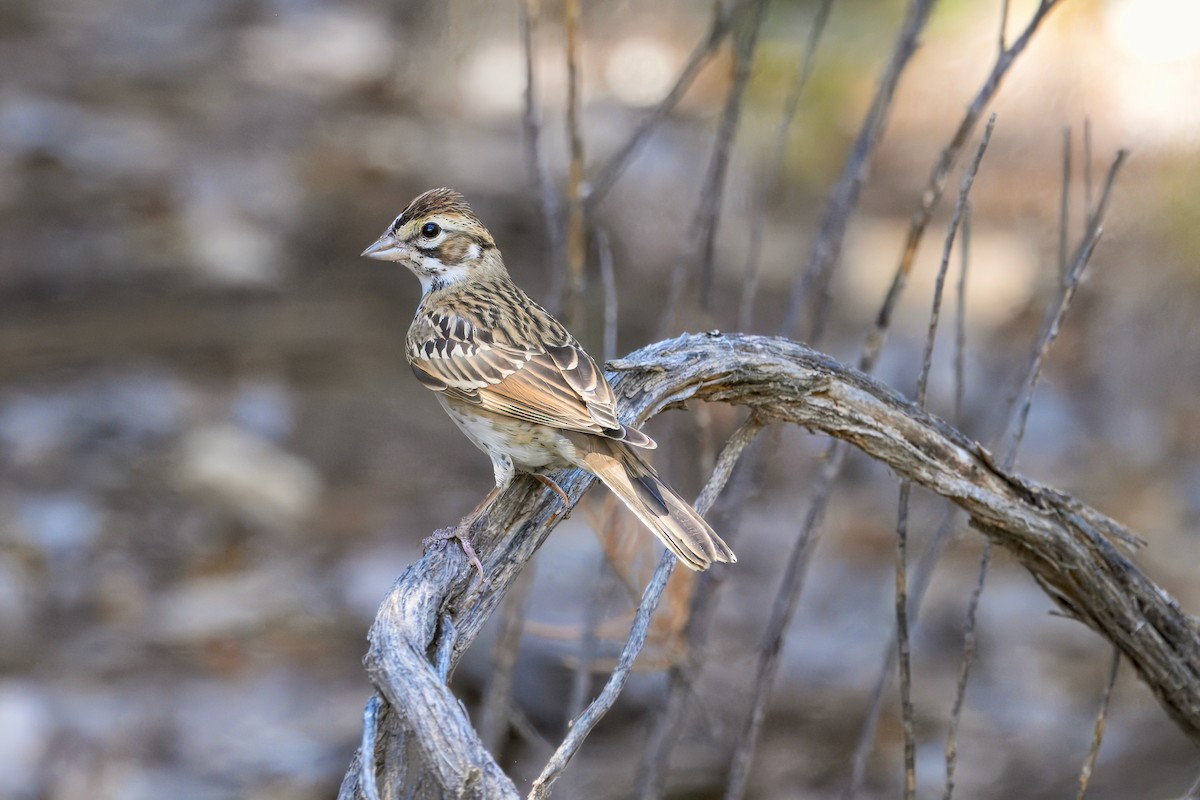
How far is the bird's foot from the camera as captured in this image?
3.02 meters

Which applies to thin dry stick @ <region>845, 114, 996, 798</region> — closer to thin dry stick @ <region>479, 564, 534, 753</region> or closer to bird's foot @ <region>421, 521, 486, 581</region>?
bird's foot @ <region>421, 521, 486, 581</region>

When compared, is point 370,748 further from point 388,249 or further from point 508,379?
point 388,249

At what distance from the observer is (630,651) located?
2.76m

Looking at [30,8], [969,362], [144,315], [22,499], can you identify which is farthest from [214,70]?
[969,362]

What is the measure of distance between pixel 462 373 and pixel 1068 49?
6.62 meters

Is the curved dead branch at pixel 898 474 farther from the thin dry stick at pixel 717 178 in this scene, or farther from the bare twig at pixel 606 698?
the thin dry stick at pixel 717 178

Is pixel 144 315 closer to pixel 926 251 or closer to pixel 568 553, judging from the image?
pixel 568 553

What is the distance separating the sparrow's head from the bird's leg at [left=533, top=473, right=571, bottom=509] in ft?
3.66

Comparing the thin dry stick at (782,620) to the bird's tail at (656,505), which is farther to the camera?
the thin dry stick at (782,620)

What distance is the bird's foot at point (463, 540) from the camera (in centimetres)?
302

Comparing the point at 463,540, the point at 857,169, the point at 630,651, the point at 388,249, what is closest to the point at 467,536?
the point at 463,540

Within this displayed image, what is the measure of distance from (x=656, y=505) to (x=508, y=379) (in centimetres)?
75

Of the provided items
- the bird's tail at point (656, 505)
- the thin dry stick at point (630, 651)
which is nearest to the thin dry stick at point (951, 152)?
the thin dry stick at point (630, 651)

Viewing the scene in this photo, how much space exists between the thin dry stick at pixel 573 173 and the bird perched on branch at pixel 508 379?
0.63 feet
